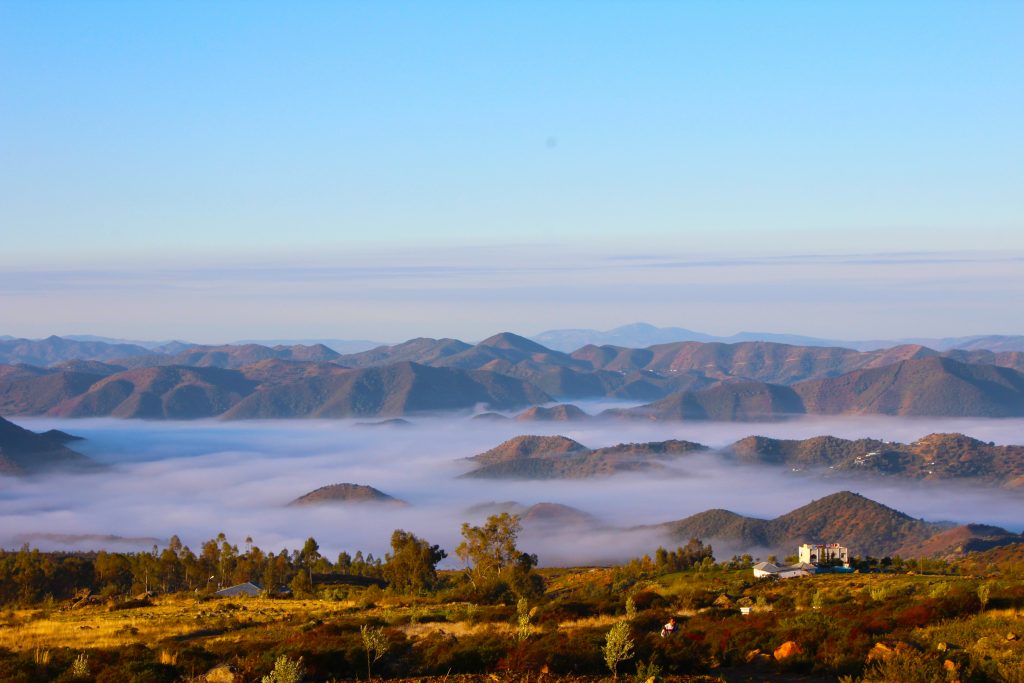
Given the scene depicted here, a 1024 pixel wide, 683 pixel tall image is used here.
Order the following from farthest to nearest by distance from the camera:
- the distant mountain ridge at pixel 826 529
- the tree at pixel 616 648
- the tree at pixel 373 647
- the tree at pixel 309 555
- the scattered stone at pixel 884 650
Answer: the distant mountain ridge at pixel 826 529, the tree at pixel 309 555, the tree at pixel 373 647, the scattered stone at pixel 884 650, the tree at pixel 616 648

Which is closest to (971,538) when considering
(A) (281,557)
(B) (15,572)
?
(A) (281,557)

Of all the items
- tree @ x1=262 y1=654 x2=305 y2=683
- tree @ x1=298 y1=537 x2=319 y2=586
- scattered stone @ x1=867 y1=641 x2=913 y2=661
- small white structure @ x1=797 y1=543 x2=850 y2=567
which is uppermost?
tree @ x1=262 y1=654 x2=305 y2=683

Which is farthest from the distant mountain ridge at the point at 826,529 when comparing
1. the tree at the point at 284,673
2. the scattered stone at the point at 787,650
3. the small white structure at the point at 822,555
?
the tree at the point at 284,673

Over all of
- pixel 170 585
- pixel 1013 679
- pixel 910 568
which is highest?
pixel 1013 679

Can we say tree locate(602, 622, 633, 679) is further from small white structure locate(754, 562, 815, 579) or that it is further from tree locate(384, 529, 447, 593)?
tree locate(384, 529, 447, 593)

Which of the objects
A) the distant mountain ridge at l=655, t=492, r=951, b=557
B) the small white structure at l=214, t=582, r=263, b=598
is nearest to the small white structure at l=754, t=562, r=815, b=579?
the small white structure at l=214, t=582, r=263, b=598

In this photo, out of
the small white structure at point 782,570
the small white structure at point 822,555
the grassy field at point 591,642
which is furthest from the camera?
the small white structure at point 822,555

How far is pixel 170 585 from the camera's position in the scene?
9894cm

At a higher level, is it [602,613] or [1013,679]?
[1013,679]

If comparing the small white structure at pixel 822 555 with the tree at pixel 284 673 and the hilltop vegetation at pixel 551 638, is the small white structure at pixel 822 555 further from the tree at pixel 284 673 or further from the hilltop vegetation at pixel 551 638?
the tree at pixel 284 673

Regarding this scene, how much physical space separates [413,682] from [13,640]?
17572 millimetres

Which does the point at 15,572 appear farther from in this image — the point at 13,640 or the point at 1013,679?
the point at 1013,679

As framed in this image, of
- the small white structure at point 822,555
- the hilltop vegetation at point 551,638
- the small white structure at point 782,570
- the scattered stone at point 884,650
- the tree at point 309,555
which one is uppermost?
the scattered stone at point 884,650

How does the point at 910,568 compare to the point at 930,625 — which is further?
the point at 910,568
